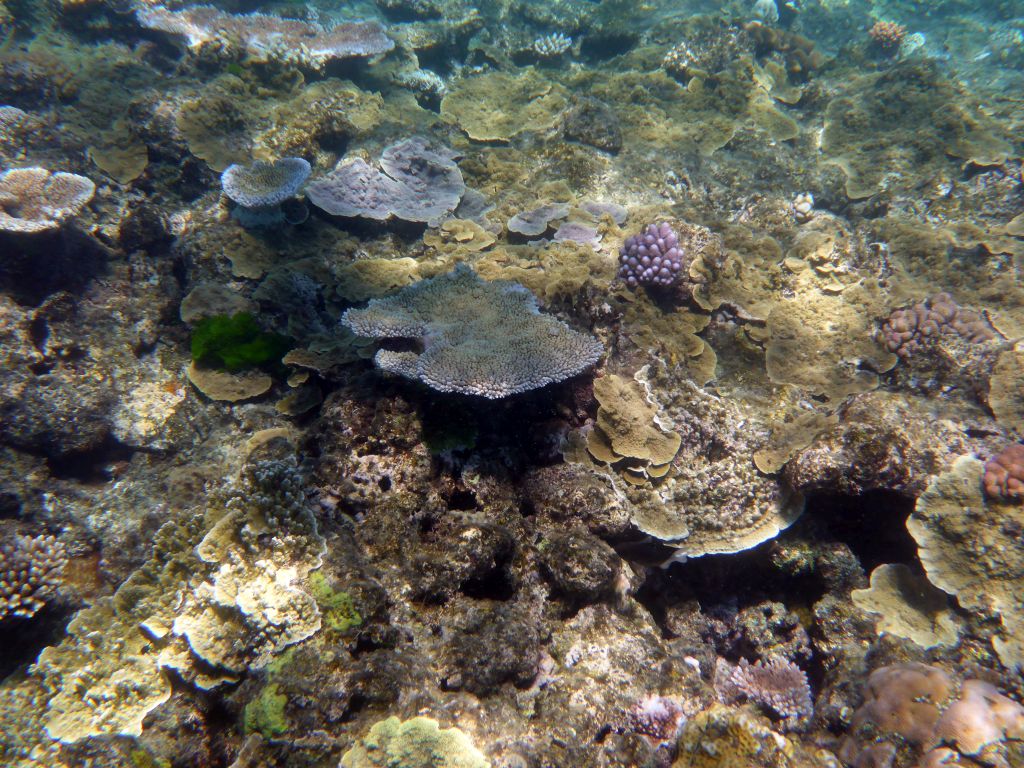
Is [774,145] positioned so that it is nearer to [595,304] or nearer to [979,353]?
[979,353]

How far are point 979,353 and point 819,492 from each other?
2.41 meters

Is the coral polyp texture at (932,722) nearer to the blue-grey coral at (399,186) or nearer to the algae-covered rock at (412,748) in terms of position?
the algae-covered rock at (412,748)

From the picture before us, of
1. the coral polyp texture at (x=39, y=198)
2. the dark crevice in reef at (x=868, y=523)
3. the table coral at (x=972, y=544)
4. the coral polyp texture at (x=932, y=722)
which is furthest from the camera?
the coral polyp texture at (x=39, y=198)

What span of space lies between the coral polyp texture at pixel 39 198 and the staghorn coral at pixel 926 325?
8815mm

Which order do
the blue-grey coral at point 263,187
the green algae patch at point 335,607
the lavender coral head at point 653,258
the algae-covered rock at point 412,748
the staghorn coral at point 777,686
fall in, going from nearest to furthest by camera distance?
the algae-covered rock at point 412,748, the green algae patch at point 335,607, the staghorn coral at point 777,686, the lavender coral head at point 653,258, the blue-grey coral at point 263,187

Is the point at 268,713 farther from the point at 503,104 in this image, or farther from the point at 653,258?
the point at 503,104

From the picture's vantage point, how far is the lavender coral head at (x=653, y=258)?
462cm

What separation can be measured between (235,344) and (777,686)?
5387mm

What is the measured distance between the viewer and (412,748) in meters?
2.29

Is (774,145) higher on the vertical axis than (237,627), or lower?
higher

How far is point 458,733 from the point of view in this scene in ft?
7.88

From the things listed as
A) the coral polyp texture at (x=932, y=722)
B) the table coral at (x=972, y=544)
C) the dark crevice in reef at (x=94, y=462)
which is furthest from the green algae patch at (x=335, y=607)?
the table coral at (x=972, y=544)

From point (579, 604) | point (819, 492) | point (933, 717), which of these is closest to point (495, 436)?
point (579, 604)

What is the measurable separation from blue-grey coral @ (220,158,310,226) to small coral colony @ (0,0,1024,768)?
0.15 feet
